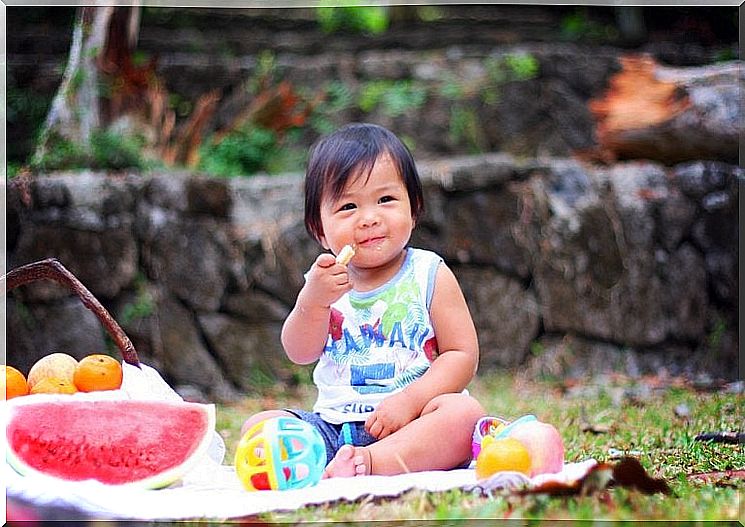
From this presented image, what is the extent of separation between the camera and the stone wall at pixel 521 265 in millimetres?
4820

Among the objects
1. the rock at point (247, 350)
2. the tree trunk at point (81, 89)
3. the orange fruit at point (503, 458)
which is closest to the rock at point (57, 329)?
the rock at point (247, 350)

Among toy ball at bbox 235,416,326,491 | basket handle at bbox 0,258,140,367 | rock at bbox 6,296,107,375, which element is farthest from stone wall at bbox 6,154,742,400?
toy ball at bbox 235,416,326,491

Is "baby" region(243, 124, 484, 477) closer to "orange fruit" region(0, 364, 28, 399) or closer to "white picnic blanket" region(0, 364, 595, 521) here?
"white picnic blanket" region(0, 364, 595, 521)

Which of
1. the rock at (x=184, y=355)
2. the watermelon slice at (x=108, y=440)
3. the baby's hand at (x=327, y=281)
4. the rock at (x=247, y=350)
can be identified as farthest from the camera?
the rock at (x=247, y=350)

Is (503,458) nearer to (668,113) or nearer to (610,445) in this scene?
(610,445)

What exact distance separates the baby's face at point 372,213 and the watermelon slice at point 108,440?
0.57 m

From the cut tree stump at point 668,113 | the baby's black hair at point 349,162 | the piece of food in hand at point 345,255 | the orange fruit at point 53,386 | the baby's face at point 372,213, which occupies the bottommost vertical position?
the orange fruit at point 53,386

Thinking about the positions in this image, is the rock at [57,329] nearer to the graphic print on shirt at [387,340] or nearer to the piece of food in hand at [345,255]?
the graphic print on shirt at [387,340]

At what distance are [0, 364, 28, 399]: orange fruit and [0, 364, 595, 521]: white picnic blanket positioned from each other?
25cm

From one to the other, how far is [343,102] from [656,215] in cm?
233

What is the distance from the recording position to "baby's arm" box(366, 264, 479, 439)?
2.19 metres

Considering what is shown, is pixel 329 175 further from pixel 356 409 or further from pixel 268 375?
pixel 268 375

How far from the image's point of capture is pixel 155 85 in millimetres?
5828

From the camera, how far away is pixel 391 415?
7.16 feet
